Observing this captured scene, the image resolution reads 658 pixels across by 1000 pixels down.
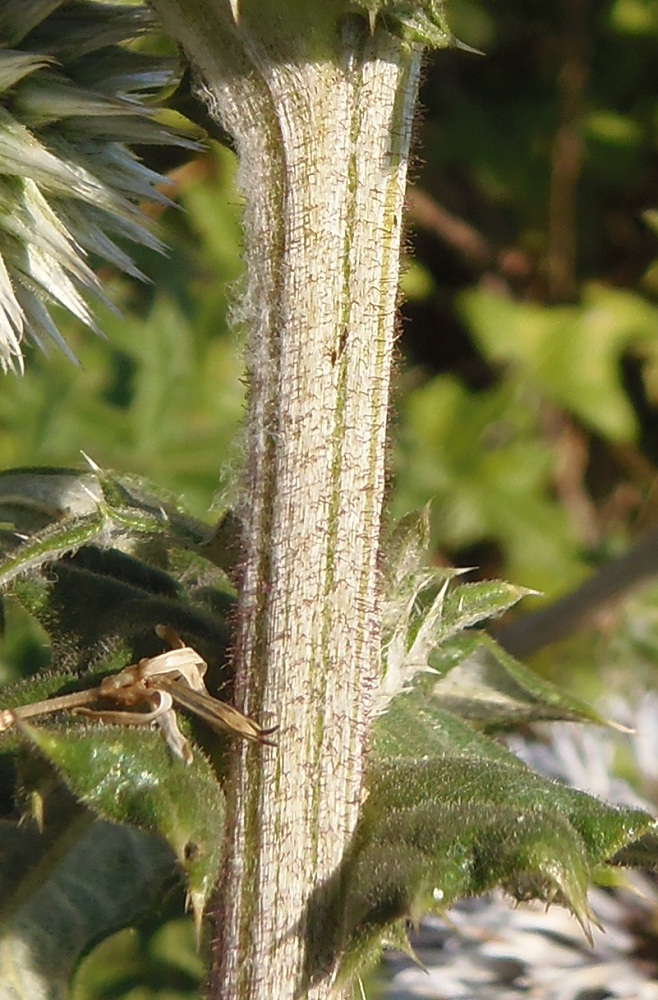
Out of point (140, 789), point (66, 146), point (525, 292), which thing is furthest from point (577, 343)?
point (140, 789)

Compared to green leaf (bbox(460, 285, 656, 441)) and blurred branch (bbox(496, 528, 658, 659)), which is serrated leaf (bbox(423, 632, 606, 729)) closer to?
blurred branch (bbox(496, 528, 658, 659))

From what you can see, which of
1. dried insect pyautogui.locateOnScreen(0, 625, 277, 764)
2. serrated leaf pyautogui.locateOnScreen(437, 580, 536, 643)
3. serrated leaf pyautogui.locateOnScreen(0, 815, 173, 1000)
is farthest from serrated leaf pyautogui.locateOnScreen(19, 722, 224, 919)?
serrated leaf pyautogui.locateOnScreen(437, 580, 536, 643)

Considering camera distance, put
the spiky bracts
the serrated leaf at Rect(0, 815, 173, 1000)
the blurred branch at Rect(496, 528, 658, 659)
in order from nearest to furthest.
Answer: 1. the spiky bracts
2. the serrated leaf at Rect(0, 815, 173, 1000)
3. the blurred branch at Rect(496, 528, 658, 659)

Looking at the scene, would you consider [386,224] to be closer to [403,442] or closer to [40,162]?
[40,162]

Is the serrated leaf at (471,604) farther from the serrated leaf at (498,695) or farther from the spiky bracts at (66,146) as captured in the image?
the spiky bracts at (66,146)

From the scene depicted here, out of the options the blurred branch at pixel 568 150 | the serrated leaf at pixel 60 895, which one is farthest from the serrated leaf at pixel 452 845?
the blurred branch at pixel 568 150

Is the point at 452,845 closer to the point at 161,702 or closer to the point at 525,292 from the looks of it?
the point at 161,702
